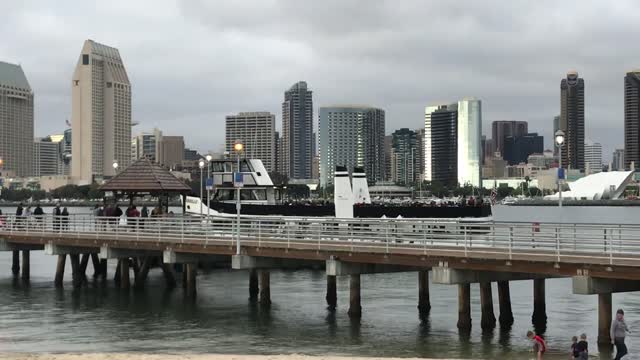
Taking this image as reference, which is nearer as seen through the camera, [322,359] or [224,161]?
[322,359]

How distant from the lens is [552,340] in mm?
32188

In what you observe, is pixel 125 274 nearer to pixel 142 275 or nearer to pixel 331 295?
pixel 142 275

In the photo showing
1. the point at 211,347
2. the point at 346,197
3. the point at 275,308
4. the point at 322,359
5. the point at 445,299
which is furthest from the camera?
the point at 346,197

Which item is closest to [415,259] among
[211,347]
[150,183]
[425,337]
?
[425,337]

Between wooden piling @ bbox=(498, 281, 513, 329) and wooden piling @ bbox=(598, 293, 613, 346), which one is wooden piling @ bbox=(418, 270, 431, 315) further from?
wooden piling @ bbox=(598, 293, 613, 346)

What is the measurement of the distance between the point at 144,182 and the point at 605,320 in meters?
28.5

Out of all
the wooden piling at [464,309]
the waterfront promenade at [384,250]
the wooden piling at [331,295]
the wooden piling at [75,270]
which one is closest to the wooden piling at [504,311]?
the waterfront promenade at [384,250]

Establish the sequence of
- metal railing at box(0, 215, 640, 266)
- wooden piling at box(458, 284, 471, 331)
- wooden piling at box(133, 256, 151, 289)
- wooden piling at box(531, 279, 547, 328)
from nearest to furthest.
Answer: metal railing at box(0, 215, 640, 266) → wooden piling at box(458, 284, 471, 331) → wooden piling at box(531, 279, 547, 328) → wooden piling at box(133, 256, 151, 289)

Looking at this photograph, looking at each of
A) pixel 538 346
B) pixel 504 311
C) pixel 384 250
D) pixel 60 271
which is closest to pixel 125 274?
pixel 60 271

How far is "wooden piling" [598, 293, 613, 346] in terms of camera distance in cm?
2830

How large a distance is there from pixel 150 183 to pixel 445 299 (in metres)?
17.2

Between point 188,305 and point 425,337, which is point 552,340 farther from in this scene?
point 188,305

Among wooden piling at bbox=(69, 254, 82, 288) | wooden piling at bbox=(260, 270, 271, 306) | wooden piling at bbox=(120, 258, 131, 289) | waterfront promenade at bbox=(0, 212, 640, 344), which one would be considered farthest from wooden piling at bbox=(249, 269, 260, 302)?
wooden piling at bbox=(69, 254, 82, 288)

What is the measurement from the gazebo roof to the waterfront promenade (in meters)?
2.11
